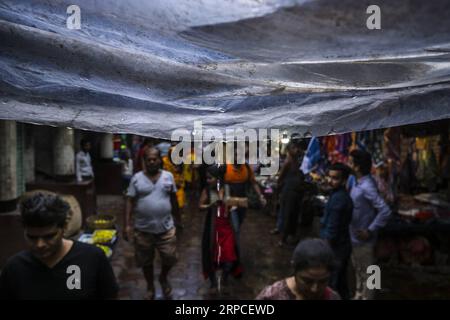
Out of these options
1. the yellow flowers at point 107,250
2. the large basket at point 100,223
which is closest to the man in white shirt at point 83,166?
the large basket at point 100,223

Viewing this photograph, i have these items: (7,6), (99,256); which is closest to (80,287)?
(99,256)

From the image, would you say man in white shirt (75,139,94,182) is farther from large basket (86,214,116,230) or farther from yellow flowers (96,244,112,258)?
yellow flowers (96,244,112,258)

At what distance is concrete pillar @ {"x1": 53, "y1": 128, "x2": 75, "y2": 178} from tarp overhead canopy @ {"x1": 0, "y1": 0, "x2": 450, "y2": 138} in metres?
7.97

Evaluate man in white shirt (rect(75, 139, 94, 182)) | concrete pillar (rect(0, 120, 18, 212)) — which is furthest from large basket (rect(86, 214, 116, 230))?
man in white shirt (rect(75, 139, 94, 182))

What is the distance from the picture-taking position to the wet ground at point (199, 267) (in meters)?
5.84

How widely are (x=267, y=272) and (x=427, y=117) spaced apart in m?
5.02

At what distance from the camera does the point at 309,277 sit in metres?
2.73

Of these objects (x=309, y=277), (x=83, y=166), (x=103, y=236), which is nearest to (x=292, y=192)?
(x=103, y=236)

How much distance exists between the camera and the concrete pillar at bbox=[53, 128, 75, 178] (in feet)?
31.0

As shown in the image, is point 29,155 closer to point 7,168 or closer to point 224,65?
point 7,168

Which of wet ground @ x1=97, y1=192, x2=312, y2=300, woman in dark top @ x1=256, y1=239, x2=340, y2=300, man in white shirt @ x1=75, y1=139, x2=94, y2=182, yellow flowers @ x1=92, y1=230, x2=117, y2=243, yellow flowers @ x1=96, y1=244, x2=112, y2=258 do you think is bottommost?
wet ground @ x1=97, y1=192, x2=312, y2=300

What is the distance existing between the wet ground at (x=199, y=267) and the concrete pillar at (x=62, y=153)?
2.55m

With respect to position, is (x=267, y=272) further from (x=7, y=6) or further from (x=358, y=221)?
(x=7, y=6)
